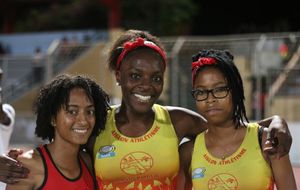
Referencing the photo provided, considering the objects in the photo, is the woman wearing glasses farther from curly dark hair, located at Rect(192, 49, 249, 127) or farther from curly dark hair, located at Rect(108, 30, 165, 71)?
curly dark hair, located at Rect(108, 30, 165, 71)

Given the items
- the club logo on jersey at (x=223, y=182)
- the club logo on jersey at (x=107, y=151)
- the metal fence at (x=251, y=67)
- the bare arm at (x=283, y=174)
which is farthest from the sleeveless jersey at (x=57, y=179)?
the metal fence at (x=251, y=67)

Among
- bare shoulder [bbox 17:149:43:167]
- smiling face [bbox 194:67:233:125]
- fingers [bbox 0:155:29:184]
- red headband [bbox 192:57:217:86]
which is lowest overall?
fingers [bbox 0:155:29:184]

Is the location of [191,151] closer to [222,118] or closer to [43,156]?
[222,118]

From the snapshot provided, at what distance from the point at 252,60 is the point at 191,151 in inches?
388

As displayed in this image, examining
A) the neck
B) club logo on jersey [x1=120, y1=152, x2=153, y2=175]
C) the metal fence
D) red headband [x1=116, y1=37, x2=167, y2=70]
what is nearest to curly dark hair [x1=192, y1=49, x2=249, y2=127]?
red headband [x1=116, y1=37, x2=167, y2=70]

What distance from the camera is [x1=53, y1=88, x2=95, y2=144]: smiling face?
3761 millimetres

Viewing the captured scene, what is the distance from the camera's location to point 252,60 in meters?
13.5

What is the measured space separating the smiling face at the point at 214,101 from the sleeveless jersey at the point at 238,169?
19 cm

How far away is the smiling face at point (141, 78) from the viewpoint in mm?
4047

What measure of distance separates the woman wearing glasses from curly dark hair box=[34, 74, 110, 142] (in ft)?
2.24

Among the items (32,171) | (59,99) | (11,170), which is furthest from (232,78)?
(11,170)

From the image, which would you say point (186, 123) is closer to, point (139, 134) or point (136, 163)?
point (139, 134)

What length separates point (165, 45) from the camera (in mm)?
14070

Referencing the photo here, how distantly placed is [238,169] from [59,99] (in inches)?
48.0
